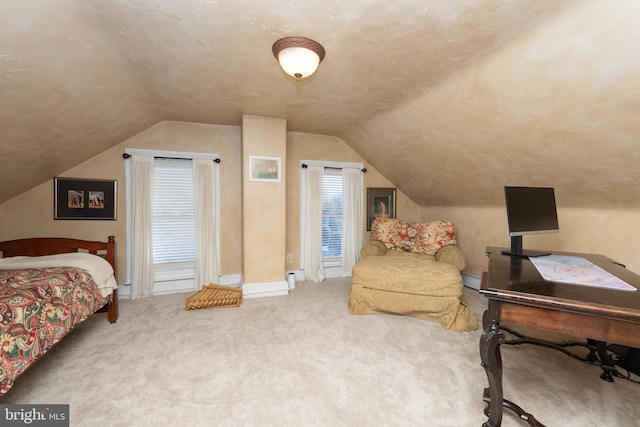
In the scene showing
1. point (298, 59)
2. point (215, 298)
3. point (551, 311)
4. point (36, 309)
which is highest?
point (298, 59)

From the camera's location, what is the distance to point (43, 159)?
8.80ft

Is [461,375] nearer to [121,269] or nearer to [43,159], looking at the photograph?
[121,269]

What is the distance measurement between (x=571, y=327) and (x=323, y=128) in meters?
3.38

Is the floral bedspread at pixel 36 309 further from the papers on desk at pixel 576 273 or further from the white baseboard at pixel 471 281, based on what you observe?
the white baseboard at pixel 471 281

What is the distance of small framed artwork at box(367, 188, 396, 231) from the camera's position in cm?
449

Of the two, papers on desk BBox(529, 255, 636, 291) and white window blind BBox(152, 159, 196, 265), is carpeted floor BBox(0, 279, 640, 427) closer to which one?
papers on desk BBox(529, 255, 636, 291)

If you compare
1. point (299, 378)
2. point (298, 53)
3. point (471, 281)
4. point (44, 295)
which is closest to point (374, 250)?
point (471, 281)

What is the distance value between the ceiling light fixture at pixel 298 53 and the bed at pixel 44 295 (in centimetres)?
226

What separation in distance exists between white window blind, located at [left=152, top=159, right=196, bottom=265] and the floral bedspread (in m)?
1.24

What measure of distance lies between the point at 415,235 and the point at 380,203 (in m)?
0.94

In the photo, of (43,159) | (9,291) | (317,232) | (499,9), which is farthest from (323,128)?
(9,291)

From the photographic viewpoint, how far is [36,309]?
1.68 meters
